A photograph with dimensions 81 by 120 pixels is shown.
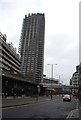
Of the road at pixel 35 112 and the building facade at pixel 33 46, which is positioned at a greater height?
the building facade at pixel 33 46

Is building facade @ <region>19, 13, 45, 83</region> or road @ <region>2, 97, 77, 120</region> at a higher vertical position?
building facade @ <region>19, 13, 45, 83</region>

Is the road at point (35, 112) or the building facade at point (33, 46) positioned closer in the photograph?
the road at point (35, 112)

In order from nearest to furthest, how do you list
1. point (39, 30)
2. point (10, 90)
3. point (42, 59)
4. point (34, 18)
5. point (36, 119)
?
1. point (36, 119)
2. point (10, 90)
3. point (42, 59)
4. point (39, 30)
5. point (34, 18)

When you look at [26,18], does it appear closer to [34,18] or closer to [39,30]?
[34,18]

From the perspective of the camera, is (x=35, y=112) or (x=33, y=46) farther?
(x=33, y=46)

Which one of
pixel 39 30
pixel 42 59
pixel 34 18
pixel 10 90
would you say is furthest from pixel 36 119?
pixel 34 18

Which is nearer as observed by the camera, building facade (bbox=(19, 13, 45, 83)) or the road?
the road

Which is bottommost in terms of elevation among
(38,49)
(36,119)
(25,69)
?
(36,119)

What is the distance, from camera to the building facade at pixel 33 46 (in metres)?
167

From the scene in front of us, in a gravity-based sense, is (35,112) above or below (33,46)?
below

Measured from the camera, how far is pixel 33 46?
178 meters

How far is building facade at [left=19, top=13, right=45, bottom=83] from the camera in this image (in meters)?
167

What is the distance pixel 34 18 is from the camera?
193625 mm

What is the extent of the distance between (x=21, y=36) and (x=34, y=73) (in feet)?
106
